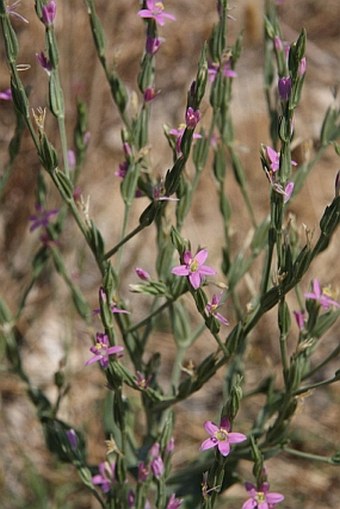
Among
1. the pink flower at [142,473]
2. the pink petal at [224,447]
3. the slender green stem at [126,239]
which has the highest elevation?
the slender green stem at [126,239]

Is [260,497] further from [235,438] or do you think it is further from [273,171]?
[273,171]

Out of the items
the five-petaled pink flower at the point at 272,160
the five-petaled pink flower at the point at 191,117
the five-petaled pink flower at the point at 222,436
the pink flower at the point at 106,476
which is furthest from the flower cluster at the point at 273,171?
the pink flower at the point at 106,476

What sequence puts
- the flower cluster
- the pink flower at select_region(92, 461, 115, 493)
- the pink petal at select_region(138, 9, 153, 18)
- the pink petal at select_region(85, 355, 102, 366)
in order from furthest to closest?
the pink flower at select_region(92, 461, 115, 493), the pink petal at select_region(138, 9, 153, 18), the pink petal at select_region(85, 355, 102, 366), the flower cluster

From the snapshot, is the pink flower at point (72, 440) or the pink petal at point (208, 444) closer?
the pink petal at point (208, 444)

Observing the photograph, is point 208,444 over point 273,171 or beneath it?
beneath

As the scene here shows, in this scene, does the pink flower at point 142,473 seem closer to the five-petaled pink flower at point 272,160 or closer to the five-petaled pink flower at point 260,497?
the five-petaled pink flower at point 260,497

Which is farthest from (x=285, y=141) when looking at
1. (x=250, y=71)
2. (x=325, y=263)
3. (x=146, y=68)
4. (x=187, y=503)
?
(x=250, y=71)

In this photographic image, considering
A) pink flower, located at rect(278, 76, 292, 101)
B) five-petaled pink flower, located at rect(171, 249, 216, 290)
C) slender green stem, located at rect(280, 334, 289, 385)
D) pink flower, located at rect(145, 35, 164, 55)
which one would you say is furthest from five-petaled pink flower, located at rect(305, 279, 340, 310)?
pink flower, located at rect(145, 35, 164, 55)

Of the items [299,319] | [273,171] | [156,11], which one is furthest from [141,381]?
[156,11]

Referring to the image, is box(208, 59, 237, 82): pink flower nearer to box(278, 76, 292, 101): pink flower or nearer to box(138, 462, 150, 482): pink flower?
box(278, 76, 292, 101): pink flower
